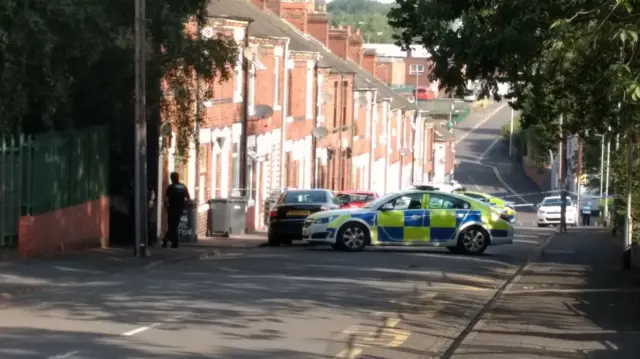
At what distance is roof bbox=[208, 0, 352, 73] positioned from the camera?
138ft

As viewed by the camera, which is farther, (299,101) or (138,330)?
(299,101)

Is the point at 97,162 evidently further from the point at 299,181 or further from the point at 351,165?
the point at 351,165

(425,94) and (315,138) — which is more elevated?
(425,94)

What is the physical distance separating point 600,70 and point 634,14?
4.25 metres

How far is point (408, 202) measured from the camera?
2978cm

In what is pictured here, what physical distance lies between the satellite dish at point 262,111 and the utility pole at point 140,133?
1555 cm

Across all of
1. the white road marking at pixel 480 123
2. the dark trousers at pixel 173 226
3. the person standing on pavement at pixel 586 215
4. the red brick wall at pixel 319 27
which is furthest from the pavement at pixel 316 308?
the white road marking at pixel 480 123

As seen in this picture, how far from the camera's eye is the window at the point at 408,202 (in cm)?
2969

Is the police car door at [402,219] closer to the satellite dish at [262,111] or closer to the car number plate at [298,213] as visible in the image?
the car number plate at [298,213]

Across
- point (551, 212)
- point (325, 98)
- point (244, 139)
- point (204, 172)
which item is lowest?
point (551, 212)

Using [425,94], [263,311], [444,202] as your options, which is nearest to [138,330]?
[263,311]

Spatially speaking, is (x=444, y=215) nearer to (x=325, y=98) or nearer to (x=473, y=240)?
(x=473, y=240)

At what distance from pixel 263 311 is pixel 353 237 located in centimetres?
1363

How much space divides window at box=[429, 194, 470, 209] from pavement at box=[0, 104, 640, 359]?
1.18 meters
